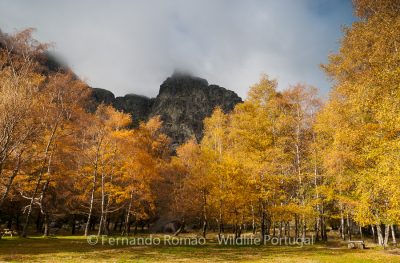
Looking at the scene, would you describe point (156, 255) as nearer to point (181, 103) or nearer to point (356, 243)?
point (356, 243)

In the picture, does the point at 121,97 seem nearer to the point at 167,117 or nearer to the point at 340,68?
the point at 167,117

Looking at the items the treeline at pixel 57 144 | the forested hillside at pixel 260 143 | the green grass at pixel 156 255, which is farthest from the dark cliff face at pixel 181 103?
the green grass at pixel 156 255

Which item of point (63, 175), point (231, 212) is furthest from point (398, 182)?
point (63, 175)

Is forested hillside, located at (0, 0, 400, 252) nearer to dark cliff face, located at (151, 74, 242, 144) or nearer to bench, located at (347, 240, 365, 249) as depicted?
bench, located at (347, 240, 365, 249)

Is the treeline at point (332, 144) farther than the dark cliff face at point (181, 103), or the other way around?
the dark cliff face at point (181, 103)

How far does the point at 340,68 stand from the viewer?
23750 mm

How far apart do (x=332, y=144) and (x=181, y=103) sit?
4485 inches

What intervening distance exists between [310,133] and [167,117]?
332 ft

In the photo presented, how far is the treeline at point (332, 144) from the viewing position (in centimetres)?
1792

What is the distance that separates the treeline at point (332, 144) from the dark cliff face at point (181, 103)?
87.3 meters

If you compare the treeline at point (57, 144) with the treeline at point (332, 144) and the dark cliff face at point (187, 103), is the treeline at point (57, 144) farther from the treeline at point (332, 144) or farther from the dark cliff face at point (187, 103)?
the dark cliff face at point (187, 103)

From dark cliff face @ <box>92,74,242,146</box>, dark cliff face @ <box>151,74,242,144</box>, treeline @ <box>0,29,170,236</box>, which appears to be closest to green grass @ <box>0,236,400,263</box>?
treeline @ <box>0,29,170,236</box>

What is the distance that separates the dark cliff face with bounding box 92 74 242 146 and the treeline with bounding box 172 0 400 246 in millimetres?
87277

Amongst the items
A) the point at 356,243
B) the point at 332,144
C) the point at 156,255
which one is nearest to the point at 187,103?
the point at 332,144
